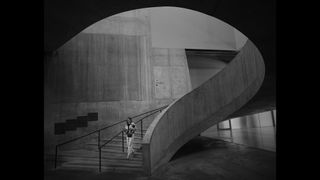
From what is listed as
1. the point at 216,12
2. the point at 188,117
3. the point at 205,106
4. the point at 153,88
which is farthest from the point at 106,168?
the point at 153,88

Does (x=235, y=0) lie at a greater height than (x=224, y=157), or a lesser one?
greater

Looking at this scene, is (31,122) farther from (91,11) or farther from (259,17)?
(259,17)

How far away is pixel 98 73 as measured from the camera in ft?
41.1

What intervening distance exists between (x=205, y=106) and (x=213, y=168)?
2.45 metres

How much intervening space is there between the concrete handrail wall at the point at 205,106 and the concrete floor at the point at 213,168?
0.66m

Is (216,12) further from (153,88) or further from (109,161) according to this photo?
(153,88)

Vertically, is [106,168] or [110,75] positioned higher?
[110,75]

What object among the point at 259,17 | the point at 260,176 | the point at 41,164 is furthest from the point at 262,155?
the point at 41,164

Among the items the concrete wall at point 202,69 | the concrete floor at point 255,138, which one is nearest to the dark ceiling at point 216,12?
the concrete floor at point 255,138

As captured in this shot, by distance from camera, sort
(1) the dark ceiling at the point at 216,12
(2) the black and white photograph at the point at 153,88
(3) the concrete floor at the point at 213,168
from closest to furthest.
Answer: (1) the dark ceiling at the point at 216,12, (2) the black and white photograph at the point at 153,88, (3) the concrete floor at the point at 213,168

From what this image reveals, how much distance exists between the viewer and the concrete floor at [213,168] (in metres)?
6.55

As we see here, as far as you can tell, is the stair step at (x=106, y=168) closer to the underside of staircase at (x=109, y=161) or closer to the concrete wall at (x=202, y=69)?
the underside of staircase at (x=109, y=161)

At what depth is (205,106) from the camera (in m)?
8.93

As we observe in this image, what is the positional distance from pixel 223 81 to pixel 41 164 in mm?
7738
